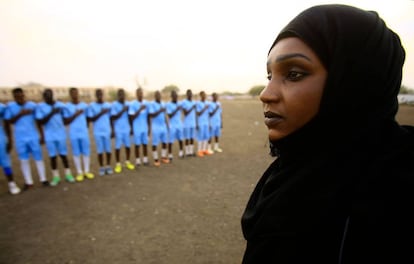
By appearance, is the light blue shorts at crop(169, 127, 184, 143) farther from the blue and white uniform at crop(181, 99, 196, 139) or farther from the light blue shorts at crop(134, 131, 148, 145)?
the light blue shorts at crop(134, 131, 148, 145)

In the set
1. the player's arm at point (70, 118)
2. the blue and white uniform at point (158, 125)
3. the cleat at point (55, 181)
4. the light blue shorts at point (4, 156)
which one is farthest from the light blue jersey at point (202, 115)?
the light blue shorts at point (4, 156)

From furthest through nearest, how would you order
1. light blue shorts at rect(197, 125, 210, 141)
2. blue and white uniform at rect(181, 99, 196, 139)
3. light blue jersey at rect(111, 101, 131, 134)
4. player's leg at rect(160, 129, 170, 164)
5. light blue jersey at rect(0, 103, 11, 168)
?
light blue shorts at rect(197, 125, 210, 141)
blue and white uniform at rect(181, 99, 196, 139)
player's leg at rect(160, 129, 170, 164)
light blue jersey at rect(111, 101, 131, 134)
light blue jersey at rect(0, 103, 11, 168)

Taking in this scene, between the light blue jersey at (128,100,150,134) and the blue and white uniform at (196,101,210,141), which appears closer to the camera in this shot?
the light blue jersey at (128,100,150,134)

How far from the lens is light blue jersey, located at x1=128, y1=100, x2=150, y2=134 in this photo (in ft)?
19.8

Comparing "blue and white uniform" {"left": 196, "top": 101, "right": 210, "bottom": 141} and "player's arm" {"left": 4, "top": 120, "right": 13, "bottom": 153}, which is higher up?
"player's arm" {"left": 4, "top": 120, "right": 13, "bottom": 153}

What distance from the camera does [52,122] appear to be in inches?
190

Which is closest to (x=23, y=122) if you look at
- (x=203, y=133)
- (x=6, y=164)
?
(x=6, y=164)

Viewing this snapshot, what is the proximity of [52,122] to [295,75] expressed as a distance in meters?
5.49

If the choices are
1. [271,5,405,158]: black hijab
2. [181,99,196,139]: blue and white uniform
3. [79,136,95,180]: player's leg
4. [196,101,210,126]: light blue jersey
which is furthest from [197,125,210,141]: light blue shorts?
[271,5,405,158]: black hijab

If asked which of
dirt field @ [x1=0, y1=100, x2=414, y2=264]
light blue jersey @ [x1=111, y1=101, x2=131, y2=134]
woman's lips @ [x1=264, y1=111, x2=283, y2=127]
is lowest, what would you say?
dirt field @ [x1=0, y1=100, x2=414, y2=264]

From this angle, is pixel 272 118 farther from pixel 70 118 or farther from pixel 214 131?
pixel 214 131

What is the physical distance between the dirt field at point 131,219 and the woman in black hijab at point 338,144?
242cm

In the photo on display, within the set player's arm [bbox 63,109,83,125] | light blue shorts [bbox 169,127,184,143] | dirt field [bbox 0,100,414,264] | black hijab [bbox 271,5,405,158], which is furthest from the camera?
light blue shorts [bbox 169,127,184,143]

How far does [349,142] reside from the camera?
736 millimetres
